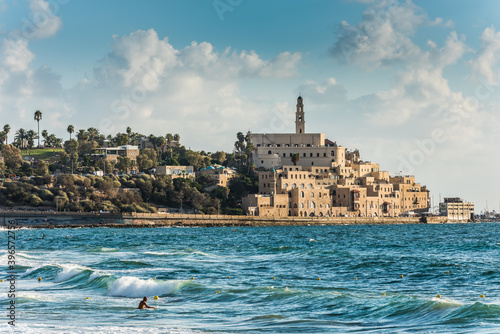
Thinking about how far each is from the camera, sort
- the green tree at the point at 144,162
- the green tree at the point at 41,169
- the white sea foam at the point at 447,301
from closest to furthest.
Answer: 1. the white sea foam at the point at 447,301
2. the green tree at the point at 41,169
3. the green tree at the point at 144,162

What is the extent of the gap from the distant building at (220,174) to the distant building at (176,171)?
9.58 feet

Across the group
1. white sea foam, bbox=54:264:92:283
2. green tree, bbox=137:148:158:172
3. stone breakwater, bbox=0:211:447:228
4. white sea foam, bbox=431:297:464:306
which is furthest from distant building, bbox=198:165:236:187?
white sea foam, bbox=431:297:464:306

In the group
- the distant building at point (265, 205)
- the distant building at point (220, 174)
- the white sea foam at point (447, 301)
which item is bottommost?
the white sea foam at point (447, 301)

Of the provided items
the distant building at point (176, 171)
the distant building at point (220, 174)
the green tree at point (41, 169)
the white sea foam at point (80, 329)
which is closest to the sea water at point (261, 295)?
the white sea foam at point (80, 329)

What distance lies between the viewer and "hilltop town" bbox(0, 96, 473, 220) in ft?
505

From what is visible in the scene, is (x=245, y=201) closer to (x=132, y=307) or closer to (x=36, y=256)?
(x=36, y=256)

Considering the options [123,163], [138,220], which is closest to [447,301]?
[138,220]

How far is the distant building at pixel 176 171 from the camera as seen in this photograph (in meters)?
174

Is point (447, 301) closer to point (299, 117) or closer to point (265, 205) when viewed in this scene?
point (265, 205)

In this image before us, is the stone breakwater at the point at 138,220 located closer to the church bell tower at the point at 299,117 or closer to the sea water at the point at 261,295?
the church bell tower at the point at 299,117

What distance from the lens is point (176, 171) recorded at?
586ft

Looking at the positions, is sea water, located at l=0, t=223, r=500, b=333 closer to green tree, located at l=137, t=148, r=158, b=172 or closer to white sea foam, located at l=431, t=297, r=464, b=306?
white sea foam, located at l=431, t=297, r=464, b=306

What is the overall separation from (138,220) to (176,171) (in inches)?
1664

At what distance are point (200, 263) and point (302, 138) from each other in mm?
139843
